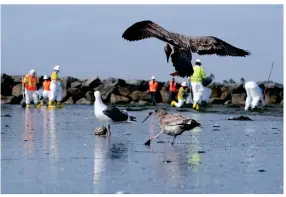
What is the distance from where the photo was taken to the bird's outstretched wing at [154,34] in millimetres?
14852

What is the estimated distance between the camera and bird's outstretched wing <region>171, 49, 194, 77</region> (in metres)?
15.0

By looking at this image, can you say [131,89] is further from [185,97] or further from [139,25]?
[139,25]

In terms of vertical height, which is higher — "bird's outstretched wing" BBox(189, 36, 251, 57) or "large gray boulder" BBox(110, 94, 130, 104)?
"bird's outstretched wing" BBox(189, 36, 251, 57)

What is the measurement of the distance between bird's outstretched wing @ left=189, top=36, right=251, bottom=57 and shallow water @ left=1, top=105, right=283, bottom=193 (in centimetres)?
157

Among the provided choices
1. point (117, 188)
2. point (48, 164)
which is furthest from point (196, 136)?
point (117, 188)

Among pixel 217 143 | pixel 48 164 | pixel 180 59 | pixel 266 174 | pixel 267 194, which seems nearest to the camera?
pixel 267 194

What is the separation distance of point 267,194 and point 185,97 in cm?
2605

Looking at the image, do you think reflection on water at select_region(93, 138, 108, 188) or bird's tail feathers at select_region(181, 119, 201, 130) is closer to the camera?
reflection on water at select_region(93, 138, 108, 188)

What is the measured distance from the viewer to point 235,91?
42.0 metres

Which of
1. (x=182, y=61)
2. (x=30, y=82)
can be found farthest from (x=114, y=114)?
(x=30, y=82)

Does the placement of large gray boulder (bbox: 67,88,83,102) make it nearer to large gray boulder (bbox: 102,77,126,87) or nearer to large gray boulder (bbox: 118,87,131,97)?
large gray boulder (bbox: 102,77,126,87)

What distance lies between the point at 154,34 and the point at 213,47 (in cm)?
115

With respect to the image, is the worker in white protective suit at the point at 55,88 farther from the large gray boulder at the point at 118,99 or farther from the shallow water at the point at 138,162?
the shallow water at the point at 138,162

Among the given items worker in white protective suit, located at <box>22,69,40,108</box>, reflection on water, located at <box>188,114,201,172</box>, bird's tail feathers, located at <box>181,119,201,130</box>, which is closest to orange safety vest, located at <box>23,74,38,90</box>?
worker in white protective suit, located at <box>22,69,40,108</box>
